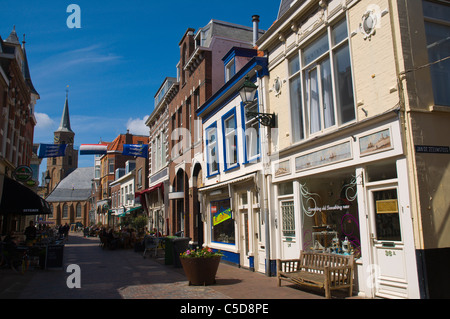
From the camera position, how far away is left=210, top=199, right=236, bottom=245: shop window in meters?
14.3

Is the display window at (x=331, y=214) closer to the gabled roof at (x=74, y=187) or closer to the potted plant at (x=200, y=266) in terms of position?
the potted plant at (x=200, y=266)

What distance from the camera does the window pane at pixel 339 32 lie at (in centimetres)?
839

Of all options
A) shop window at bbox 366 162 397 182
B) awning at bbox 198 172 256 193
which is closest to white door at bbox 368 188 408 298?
shop window at bbox 366 162 397 182

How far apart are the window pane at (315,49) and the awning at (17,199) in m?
13.6

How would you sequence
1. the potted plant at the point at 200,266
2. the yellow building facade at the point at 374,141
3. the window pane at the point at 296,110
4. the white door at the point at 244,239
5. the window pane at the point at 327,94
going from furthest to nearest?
the white door at the point at 244,239 → the window pane at the point at 296,110 → the potted plant at the point at 200,266 → the window pane at the point at 327,94 → the yellow building facade at the point at 374,141

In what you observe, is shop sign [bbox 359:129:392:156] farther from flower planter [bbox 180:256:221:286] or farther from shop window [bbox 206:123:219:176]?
shop window [bbox 206:123:219:176]

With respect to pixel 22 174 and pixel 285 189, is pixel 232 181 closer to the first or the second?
pixel 285 189

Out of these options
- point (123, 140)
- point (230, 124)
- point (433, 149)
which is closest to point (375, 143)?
point (433, 149)

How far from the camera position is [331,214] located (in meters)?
9.24

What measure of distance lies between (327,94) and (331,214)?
9.99 ft

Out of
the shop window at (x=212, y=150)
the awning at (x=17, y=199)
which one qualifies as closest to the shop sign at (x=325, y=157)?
the shop window at (x=212, y=150)

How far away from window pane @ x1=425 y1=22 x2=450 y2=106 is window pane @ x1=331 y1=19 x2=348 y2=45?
5.76ft
